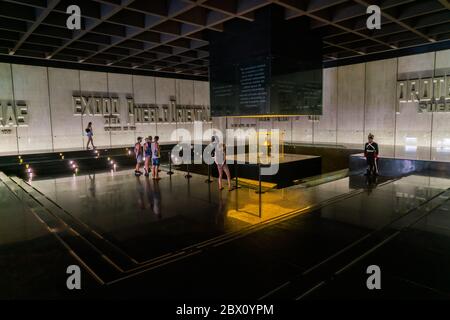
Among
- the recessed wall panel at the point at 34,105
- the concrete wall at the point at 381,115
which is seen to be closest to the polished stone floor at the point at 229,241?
the concrete wall at the point at 381,115

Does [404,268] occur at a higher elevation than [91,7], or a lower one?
lower

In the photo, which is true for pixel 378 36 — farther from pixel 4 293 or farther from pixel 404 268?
pixel 4 293

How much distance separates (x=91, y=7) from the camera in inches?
379

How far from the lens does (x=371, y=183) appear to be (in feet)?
31.9

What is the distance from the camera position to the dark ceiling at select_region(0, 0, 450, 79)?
30.0 ft

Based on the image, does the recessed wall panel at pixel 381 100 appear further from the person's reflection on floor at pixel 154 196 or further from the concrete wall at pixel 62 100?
the concrete wall at pixel 62 100

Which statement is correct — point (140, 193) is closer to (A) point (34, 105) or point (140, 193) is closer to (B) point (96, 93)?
(A) point (34, 105)

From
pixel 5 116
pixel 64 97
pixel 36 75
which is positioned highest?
pixel 36 75

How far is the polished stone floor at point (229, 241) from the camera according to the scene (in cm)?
356

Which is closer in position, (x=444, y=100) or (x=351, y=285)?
(x=351, y=285)

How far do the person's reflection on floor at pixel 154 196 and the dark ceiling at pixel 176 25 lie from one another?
5.40 m

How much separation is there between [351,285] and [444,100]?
14604 mm
